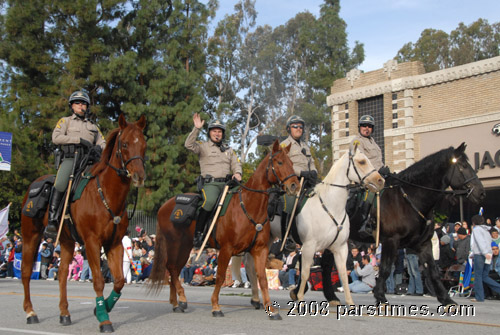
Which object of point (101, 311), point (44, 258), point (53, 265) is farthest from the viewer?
point (53, 265)

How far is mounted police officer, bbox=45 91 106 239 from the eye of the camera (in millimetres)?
9148

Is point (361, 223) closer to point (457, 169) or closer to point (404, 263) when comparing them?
point (457, 169)

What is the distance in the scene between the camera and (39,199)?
9484mm

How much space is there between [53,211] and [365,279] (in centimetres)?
1200

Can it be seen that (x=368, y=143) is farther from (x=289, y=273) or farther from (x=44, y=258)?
(x=44, y=258)

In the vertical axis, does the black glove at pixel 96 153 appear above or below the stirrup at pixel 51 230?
above

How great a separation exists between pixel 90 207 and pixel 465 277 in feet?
38.1

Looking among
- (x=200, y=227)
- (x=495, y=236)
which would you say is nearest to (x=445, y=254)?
(x=495, y=236)

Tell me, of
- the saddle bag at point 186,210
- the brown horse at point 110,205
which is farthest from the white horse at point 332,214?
the brown horse at point 110,205

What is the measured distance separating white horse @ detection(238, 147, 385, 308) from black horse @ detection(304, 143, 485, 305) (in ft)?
3.24

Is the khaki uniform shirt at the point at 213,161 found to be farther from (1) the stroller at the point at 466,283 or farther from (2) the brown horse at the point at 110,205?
(1) the stroller at the point at 466,283

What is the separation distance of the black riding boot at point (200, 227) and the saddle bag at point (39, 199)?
2.63m

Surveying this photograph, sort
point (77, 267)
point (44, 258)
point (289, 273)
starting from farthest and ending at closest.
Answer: point (44, 258) < point (77, 267) < point (289, 273)

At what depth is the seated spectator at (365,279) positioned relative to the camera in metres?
18.5
